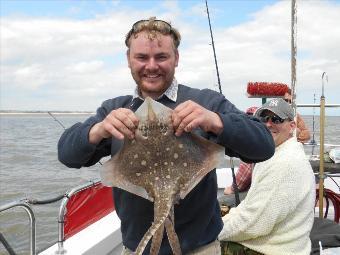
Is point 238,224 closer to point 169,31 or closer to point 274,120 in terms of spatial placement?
point 274,120

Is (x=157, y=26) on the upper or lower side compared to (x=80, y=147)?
upper

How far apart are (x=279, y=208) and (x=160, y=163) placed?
1.79 metres

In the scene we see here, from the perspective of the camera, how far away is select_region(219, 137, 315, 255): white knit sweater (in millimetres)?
3465

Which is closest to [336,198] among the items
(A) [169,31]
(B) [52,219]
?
(A) [169,31]

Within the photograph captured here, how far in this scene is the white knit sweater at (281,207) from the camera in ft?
11.4

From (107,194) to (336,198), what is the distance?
274 cm

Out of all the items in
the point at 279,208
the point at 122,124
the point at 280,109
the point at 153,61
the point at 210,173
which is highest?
the point at 153,61

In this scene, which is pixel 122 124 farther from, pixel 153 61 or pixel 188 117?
pixel 153 61

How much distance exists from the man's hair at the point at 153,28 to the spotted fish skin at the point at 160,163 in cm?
49

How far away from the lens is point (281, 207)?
3.45 metres

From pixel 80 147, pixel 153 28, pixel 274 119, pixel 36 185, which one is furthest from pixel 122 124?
pixel 36 185

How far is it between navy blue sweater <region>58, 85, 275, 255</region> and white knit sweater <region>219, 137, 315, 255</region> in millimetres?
1166

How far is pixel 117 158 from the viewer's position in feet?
6.81

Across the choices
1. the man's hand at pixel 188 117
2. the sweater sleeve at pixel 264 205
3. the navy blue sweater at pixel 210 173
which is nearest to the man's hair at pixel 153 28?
the navy blue sweater at pixel 210 173
